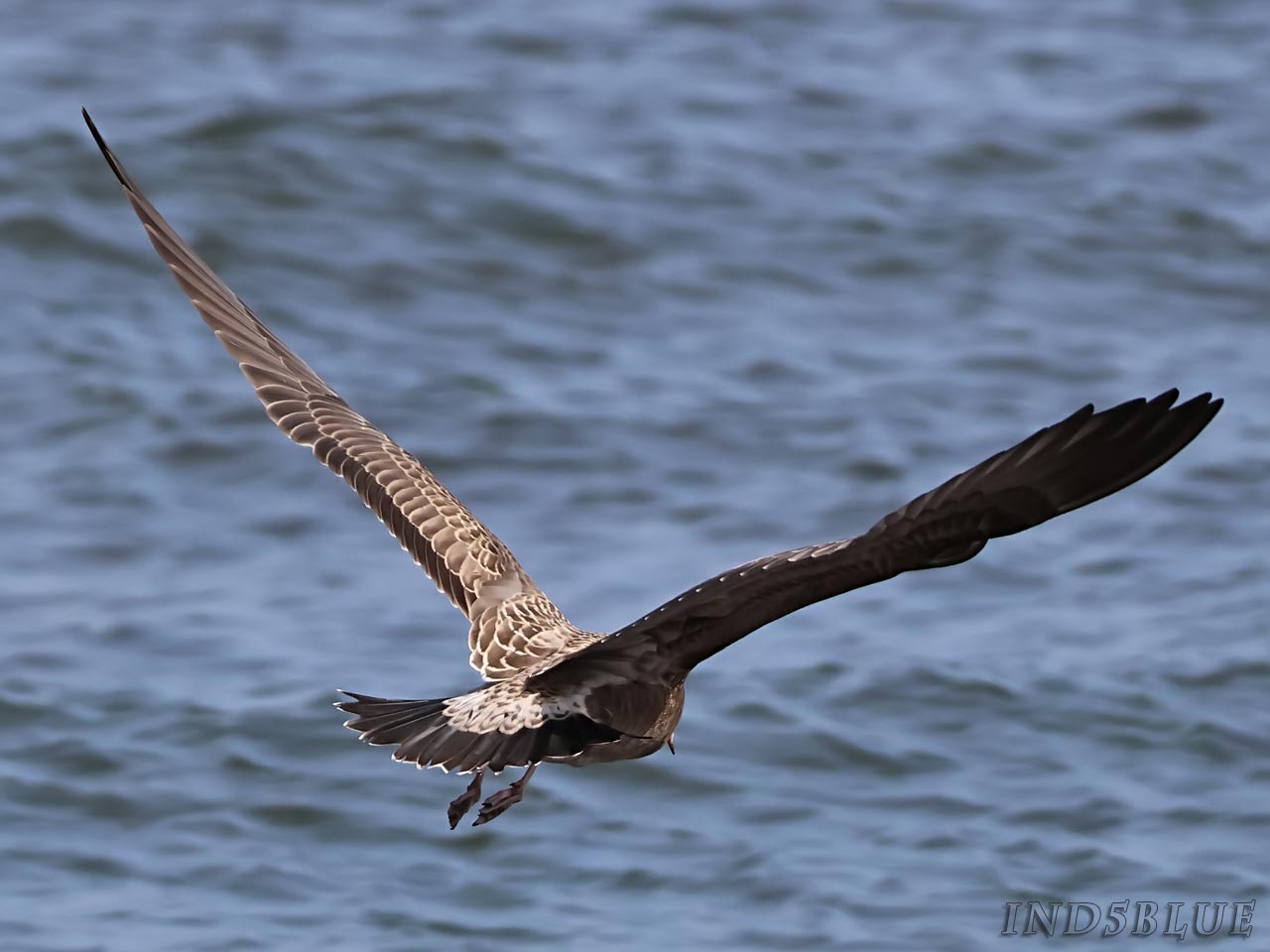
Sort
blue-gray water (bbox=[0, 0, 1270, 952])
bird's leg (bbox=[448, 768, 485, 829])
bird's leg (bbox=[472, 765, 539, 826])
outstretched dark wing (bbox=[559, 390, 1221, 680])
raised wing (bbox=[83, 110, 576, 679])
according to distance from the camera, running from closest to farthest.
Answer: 1. outstretched dark wing (bbox=[559, 390, 1221, 680])
2. bird's leg (bbox=[448, 768, 485, 829])
3. bird's leg (bbox=[472, 765, 539, 826])
4. raised wing (bbox=[83, 110, 576, 679])
5. blue-gray water (bbox=[0, 0, 1270, 952])

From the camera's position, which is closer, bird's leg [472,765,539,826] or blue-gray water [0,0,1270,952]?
bird's leg [472,765,539,826]

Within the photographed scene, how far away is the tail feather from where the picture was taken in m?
5.44

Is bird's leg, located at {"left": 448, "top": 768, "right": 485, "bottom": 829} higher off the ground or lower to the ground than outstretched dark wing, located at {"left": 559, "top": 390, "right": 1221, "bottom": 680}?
lower

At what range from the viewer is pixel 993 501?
4.84 meters

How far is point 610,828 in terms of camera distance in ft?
28.1

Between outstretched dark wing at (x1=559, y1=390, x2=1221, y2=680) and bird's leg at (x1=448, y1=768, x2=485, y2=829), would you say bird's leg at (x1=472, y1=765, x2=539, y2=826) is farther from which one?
outstretched dark wing at (x1=559, y1=390, x2=1221, y2=680)

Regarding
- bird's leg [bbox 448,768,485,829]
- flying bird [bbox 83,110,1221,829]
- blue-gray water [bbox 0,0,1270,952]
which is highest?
blue-gray water [bbox 0,0,1270,952]

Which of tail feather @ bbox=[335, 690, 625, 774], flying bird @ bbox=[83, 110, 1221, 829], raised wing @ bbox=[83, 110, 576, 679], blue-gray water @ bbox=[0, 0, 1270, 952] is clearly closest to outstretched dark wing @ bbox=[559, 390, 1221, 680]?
flying bird @ bbox=[83, 110, 1221, 829]

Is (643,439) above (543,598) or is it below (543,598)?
above

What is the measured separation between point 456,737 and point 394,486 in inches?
56.6

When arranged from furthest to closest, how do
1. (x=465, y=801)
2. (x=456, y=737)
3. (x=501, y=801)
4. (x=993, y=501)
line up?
(x=501, y=801)
(x=465, y=801)
(x=456, y=737)
(x=993, y=501)

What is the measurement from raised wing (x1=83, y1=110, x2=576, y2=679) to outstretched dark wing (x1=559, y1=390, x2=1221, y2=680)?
4.96 feet

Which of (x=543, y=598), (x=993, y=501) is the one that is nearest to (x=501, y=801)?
(x=543, y=598)

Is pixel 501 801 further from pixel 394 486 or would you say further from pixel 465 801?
pixel 394 486
